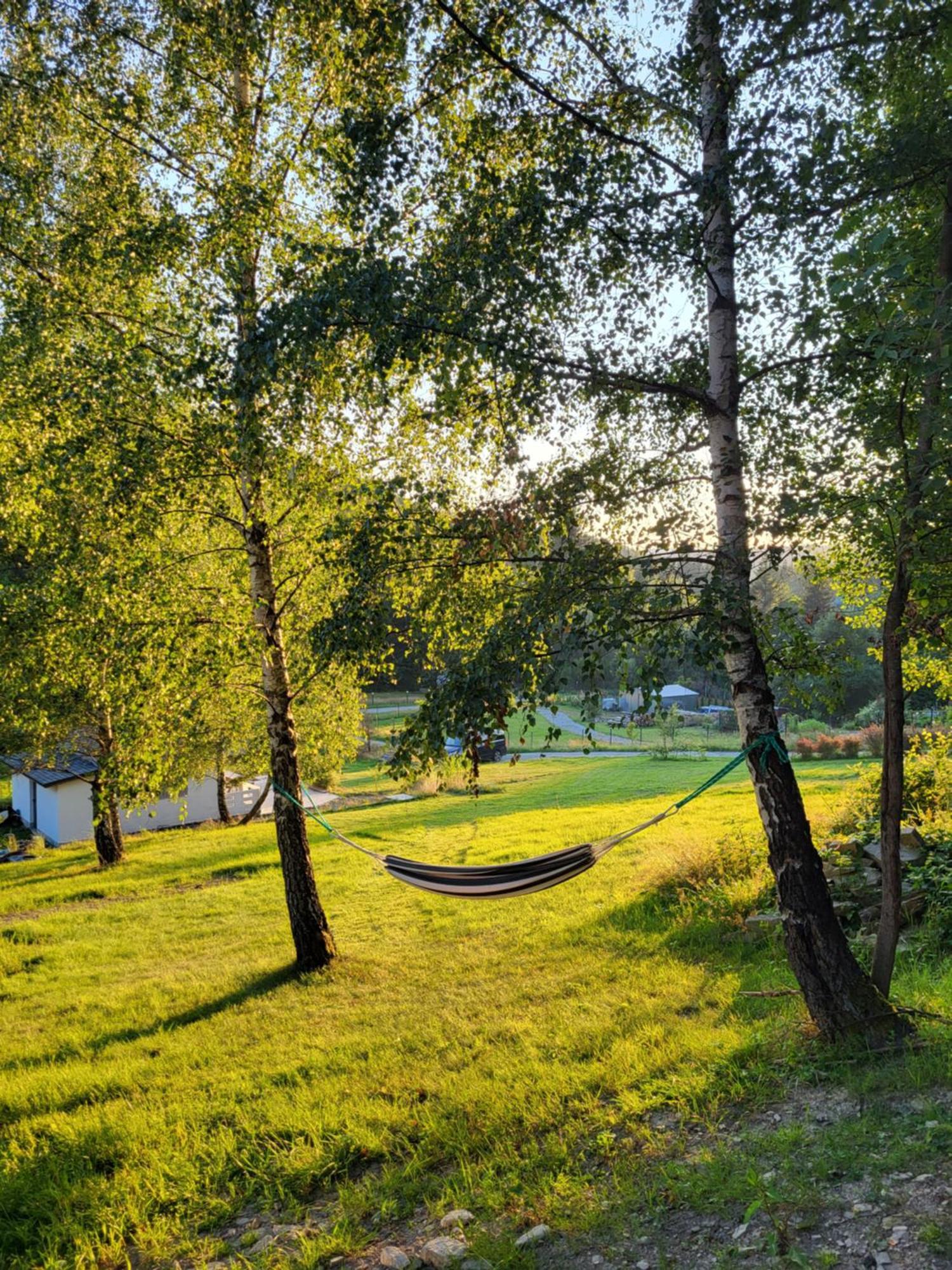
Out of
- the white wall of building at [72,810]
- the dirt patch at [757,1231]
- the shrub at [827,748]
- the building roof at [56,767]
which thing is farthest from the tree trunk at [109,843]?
the shrub at [827,748]

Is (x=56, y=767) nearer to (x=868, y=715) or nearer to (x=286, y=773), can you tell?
(x=286, y=773)

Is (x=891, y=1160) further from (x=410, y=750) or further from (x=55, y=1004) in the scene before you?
(x=55, y=1004)

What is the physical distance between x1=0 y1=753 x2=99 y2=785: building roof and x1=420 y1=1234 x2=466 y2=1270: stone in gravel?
1324cm

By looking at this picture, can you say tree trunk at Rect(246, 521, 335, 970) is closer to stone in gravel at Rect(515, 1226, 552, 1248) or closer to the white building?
stone in gravel at Rect(515, 1226, 552, 1248)

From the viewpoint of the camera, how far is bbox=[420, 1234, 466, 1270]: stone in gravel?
8.39 feet

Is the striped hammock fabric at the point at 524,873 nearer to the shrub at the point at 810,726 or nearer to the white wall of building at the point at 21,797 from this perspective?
the white wall of building at the point at 21,797

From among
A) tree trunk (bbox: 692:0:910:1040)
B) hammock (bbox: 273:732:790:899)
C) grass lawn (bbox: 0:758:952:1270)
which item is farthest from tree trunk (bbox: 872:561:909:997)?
hammock (bbox: 273:732:790:899)

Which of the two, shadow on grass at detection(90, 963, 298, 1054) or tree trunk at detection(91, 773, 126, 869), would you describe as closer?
shadow on grass at detection(90, 963, 298, 1054)

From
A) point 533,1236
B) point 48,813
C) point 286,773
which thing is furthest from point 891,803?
point 48,813

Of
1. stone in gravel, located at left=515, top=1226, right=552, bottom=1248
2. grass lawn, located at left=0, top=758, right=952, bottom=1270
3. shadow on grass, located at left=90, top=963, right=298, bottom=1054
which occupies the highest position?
stone in gravel, located at left=515, top=1226, right=552, bottom=1248

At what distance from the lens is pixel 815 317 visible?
2.81 metres

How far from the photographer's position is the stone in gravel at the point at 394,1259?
8.57 ft

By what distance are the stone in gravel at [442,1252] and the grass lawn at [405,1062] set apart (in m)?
0.13

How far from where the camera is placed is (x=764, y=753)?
141 inches
